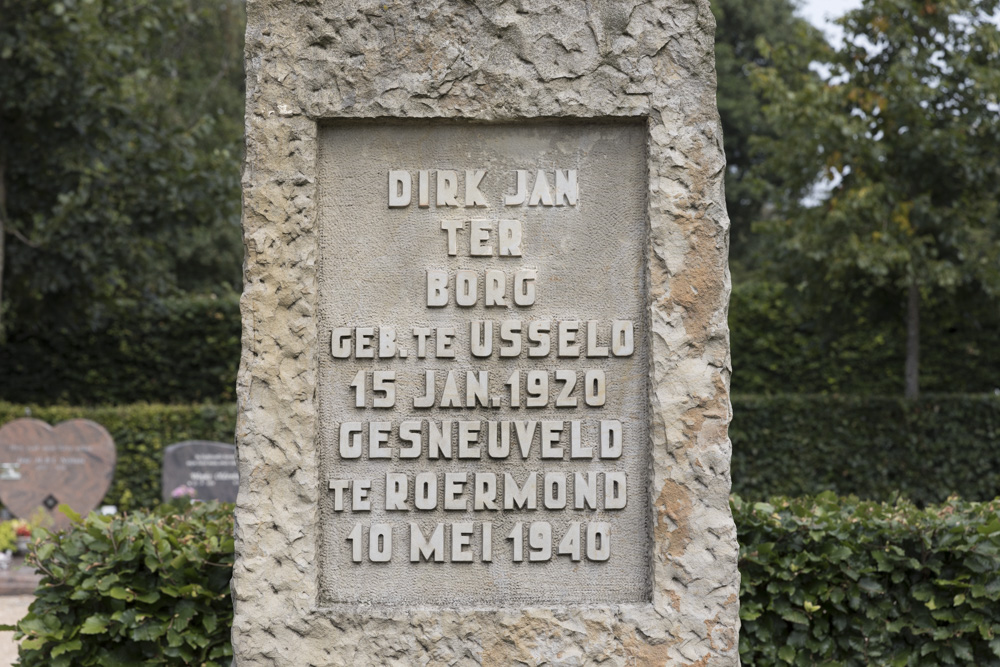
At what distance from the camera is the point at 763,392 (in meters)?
11.5

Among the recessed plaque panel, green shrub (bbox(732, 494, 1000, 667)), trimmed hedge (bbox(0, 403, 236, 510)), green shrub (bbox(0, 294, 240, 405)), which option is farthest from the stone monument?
green shrub (bbox(0, 294, 240, 405))

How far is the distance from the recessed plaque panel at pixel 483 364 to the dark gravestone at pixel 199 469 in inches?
242

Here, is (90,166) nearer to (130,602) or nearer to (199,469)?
(199,469)

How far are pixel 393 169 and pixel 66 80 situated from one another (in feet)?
Result: 25.1

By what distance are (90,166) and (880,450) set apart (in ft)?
27.3

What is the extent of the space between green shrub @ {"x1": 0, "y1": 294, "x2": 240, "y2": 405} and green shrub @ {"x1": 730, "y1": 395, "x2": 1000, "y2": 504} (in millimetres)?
6577

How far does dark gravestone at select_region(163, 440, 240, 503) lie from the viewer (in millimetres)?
8703

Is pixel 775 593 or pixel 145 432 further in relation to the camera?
pixel 145 432

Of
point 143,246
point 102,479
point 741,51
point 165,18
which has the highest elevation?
point 741,51

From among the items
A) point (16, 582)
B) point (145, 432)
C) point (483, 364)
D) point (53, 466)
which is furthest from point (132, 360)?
point (483, 364)

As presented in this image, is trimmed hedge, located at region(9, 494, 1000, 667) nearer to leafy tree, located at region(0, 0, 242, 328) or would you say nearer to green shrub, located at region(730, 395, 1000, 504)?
green shrub, located at region(730, 395, 1000, 504)

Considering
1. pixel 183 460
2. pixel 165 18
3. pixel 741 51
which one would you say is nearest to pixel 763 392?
pixel 183 460

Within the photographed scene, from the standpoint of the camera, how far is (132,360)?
1217 centimetres

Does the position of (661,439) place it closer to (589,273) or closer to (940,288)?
(589,273)
